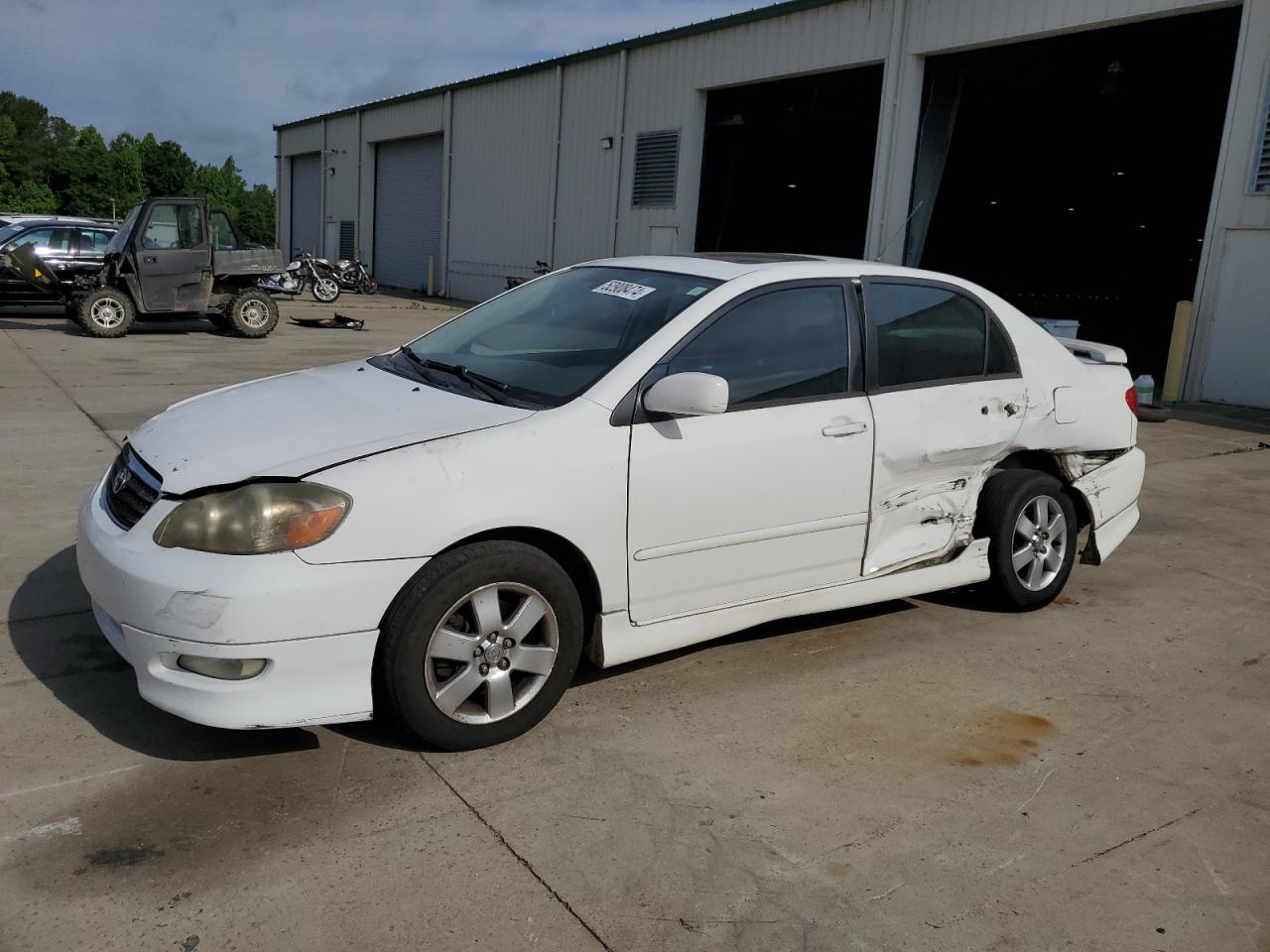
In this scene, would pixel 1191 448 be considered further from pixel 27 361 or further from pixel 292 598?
pixel 27 361

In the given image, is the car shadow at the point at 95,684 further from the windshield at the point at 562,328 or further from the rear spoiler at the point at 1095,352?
the rear spoiler at the point at 1095,352

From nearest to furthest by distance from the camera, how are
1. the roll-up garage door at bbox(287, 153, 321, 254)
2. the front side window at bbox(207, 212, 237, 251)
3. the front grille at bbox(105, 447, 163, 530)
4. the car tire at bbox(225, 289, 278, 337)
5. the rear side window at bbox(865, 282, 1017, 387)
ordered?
the front grille at bbox(105, 447, 163, 530) → the rear side window at bbox(865, 282, 1017, 387) → the front side window at bbox(207, 212, 237, 251) → the car tire at bbox(225, 289, 278, 337) → the roll-up garage door at bbox(287, 153, 321, 254)

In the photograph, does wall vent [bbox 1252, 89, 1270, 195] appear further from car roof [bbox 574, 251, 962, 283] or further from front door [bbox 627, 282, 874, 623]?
front door [bbox 627, 282, 874, 623]

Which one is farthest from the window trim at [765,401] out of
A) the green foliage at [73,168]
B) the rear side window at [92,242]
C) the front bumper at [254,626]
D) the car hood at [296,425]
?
the green foliage at [73,168]

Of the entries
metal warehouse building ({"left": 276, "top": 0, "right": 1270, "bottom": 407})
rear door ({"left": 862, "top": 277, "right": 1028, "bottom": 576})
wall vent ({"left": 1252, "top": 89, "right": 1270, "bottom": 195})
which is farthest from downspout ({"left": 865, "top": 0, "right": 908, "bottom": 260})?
rear door ({"left": 862, "top": 277, "right": 1028, "bottom": 576})

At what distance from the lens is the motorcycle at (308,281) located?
25703mm

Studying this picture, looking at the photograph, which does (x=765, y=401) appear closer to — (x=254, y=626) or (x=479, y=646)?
(x=479, y=646)

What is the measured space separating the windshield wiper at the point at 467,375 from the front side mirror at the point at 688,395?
58 centimetres

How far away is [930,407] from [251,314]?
14.2m

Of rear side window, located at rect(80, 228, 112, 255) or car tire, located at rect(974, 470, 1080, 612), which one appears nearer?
car tire, located at rect(974, 470, 1080, 612)

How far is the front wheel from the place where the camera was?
84.1 feet

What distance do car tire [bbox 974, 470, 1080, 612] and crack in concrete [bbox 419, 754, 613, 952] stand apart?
276 cm

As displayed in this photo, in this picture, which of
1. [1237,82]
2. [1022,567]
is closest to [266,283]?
[1237,82]

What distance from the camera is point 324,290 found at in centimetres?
2566
